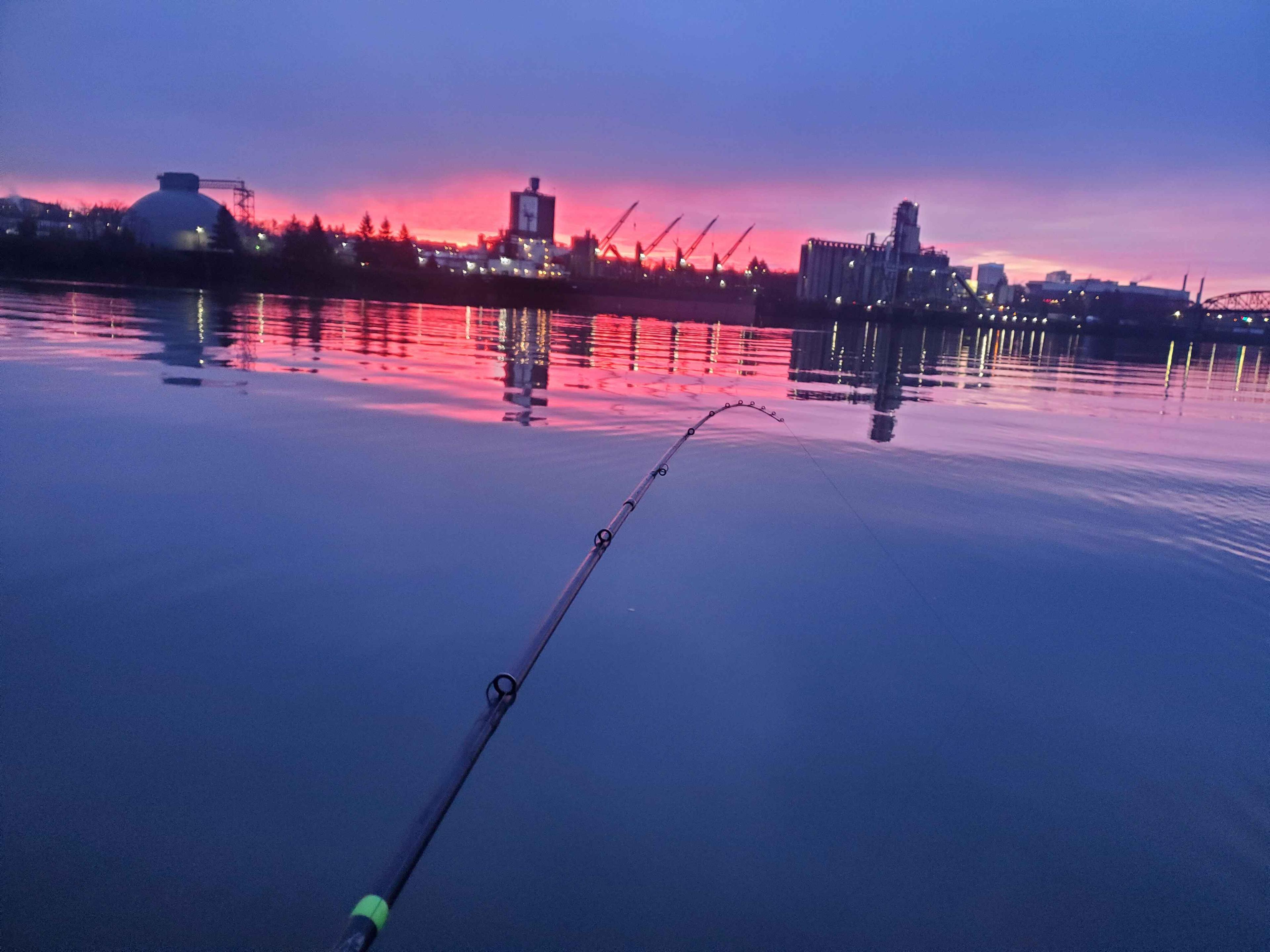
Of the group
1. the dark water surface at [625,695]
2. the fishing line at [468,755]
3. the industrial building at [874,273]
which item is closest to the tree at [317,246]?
the dark water surface at [625,695]

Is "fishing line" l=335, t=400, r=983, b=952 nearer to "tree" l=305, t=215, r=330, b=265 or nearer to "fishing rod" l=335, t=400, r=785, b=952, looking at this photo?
"fishing rod" l=335, t=400, r=785, b=952

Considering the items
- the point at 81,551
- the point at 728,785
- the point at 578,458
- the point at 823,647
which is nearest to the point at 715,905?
the point at 728,785

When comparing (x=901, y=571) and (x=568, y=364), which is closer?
(x=901, y=571)

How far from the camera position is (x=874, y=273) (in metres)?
151

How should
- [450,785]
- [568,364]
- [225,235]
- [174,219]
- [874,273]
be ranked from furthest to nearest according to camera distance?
[874,273]
[174,219]
[225,235]
[568,364]
[450,785]

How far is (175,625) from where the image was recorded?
12.4 feet

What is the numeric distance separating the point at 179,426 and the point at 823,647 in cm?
715

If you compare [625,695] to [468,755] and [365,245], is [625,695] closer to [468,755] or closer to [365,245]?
[468,755]

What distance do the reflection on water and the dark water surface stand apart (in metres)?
3.56

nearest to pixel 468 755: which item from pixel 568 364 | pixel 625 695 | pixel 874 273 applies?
pixel 625 695

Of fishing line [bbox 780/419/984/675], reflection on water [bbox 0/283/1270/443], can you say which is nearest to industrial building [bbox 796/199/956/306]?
reflection on water [bbox 0/283/1270/443]

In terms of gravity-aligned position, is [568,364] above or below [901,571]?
above

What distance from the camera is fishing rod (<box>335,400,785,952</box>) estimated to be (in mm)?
1785

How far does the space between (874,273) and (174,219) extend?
12015 cm
